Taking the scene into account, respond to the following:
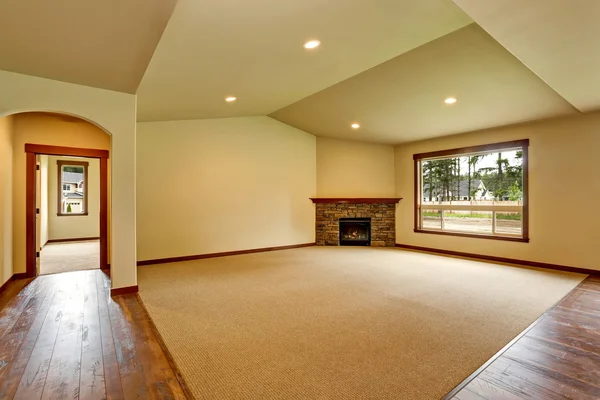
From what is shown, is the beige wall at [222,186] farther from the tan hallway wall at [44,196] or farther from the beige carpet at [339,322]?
the tan hallway wall at [44,196]

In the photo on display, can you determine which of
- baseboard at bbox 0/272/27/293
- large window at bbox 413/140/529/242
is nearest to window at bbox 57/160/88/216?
baseboard at bbox 0/272/27/293

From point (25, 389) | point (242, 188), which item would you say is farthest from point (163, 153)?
point (25, 389)

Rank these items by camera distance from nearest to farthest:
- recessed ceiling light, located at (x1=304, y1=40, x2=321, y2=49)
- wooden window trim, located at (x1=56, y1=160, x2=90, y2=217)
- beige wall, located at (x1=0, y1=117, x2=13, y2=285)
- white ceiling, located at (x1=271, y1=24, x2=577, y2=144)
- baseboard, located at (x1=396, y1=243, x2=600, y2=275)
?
recessed ceiling light, located at (x1=304, y1=40, x2=321, y2=49) → white ceiling, located at (x1=271, y1=24, x2=577, y2=144) → beige wall, located at (x1=0, y1=117, x2=13, y2=285) → baseboard, located at (x1=396, y1=243, x2=600, y2=275) → wooden window trim, located at (x1=56, y1=160, x2=90, y2=217)

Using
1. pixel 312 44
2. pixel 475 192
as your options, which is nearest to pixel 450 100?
pixel 475 192

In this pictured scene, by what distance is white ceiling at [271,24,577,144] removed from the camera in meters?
3.37

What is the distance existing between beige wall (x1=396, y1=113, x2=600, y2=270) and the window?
34.6 ft

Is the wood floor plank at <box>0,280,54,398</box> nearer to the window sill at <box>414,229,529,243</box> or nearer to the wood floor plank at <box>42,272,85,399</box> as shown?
the wood floor plank at <box>42,272,85,399</box>

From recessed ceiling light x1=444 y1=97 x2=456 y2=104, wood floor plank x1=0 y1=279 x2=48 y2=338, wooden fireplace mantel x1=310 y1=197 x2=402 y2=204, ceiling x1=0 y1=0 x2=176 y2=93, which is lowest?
wood floor plank x1=0 y1=279 x2=48 y2=338

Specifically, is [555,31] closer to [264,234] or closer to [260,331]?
[260,331]

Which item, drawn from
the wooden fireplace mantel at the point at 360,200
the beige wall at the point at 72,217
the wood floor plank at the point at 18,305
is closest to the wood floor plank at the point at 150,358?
the wood floor plank at the point at 18,305

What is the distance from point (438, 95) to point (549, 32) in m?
2.06

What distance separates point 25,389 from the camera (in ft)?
6.11

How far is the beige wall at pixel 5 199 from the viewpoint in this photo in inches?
150

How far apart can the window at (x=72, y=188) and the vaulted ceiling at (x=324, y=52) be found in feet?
18.7
